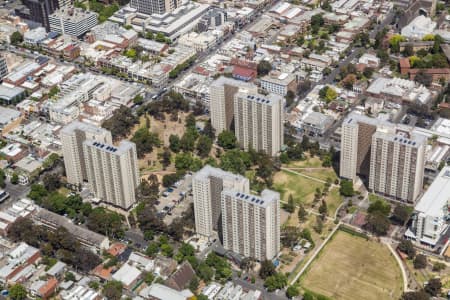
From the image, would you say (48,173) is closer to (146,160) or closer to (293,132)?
(146,160)

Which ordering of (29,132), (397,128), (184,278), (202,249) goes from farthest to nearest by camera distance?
(29,132)
(397,128)
(202,249)
(184,278)

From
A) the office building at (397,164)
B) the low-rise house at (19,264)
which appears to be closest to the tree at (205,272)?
the low-rise house at (19,264)

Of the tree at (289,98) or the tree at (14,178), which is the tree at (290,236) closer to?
the tree at (289,98)

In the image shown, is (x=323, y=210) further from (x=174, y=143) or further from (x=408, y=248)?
(x=174, y=143)

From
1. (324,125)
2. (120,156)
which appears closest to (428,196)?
(324,125)

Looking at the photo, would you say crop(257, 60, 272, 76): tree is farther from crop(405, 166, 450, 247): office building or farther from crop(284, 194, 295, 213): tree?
crop(405, 166, 450, 247): office building

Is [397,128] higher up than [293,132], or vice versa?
[397,128]

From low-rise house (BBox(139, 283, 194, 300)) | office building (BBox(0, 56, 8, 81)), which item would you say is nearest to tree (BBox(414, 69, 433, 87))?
low-rise house (BBox(139, 283, 194, 300))
